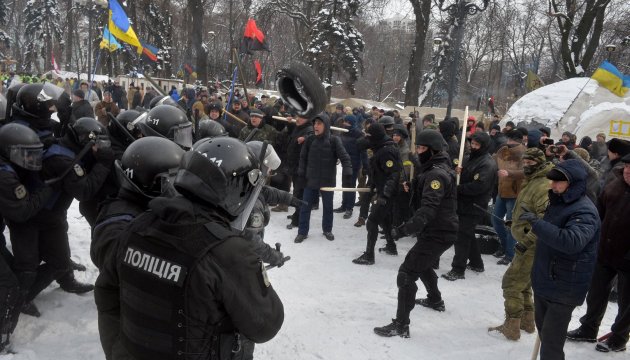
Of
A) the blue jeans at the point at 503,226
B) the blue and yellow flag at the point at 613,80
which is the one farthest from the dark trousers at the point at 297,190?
the blue and yellow flag at the point at 613,80

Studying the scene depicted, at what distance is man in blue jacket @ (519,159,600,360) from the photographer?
3766mm

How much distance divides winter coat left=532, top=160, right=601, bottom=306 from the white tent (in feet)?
40.0

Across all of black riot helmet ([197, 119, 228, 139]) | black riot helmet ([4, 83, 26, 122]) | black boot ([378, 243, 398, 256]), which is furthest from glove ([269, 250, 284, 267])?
black boot ([378, 243, 398, 256])

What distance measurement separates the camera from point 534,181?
198 inches

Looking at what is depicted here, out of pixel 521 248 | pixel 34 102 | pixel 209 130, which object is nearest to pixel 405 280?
pixel 521 248

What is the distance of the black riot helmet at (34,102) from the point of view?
450 centimetres

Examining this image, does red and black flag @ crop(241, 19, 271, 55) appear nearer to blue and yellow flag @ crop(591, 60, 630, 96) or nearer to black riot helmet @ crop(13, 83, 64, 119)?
black riot helmet @ crop(13, 83, 64, 119)

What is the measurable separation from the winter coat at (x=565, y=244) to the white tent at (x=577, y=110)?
1219 cm

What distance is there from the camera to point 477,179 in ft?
21.2

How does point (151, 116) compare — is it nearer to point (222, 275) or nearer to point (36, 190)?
point (36, 190)

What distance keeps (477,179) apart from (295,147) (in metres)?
3.51

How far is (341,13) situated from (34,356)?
25.4 metres

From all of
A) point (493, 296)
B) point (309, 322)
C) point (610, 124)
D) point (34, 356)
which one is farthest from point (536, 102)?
point (34, 356)

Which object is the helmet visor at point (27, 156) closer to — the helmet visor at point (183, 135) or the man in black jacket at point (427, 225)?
the helmet visor at point (183, 135)
